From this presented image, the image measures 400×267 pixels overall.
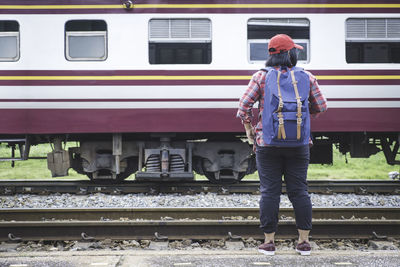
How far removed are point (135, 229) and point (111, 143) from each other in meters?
2.93

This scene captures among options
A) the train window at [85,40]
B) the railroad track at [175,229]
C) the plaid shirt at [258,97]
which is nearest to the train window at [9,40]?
the train window at [85,40]

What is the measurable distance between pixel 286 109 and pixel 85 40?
4394mm

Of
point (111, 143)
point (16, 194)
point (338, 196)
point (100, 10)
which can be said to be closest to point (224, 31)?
point (100, 10)

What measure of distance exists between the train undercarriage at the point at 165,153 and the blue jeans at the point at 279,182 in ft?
11.3

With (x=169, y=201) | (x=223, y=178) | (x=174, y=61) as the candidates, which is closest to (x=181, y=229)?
(x=169, y=201)

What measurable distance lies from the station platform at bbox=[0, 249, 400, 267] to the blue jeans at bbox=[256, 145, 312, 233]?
0.26 meters

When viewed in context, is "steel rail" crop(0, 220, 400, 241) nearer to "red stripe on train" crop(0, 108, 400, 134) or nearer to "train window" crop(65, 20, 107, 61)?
"red stripe on train" crop(0, 108, 400, 134)

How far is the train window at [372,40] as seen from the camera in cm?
659

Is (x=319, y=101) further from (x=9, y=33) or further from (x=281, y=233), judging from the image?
(x=9, y=33)

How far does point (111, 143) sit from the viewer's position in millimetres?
7094

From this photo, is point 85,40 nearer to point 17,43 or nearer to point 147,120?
point 17,43

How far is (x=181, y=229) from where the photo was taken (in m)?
4.42

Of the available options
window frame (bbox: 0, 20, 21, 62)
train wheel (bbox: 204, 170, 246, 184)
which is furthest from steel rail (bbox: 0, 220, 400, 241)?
window frame (bbox: 0, 20, 21, 62)

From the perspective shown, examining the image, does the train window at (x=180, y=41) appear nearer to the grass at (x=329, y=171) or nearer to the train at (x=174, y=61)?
the train at (x=174, y=61)
